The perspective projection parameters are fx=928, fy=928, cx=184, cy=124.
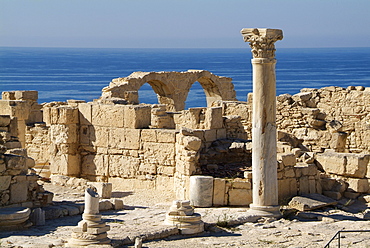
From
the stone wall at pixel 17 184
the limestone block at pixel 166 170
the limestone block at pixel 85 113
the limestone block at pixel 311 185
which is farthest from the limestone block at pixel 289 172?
the limestone block at pixel 85 113

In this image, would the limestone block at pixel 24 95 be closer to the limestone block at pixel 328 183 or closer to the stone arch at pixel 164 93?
the stone arch at pixel 164 93

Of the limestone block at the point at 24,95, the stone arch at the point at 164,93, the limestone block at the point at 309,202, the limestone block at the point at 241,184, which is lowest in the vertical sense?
the limestone block at the point at 309,202

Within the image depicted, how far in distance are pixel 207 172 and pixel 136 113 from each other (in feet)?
7.70

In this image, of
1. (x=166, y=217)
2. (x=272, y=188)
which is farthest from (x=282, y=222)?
(x=166, y=217)

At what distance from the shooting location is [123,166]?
816 inches

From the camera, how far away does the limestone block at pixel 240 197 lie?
1789 centimetres

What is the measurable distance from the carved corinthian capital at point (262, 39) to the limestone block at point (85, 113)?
5.49 metres

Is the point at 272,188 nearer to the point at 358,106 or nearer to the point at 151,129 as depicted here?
the point at 151,129

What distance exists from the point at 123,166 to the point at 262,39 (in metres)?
5.39

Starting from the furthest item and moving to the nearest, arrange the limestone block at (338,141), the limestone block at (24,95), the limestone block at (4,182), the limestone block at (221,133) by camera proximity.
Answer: the limestone block at (24,95), the limestone block at (338,141), the limestone block at (221,133), the limestone block at (4,182)

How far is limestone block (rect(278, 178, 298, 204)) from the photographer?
1836cm

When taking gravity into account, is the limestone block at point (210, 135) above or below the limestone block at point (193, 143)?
above

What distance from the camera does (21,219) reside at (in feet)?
49.7

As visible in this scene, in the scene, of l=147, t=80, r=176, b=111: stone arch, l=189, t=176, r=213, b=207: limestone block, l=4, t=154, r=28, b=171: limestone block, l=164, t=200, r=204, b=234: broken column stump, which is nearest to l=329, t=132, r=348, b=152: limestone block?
l=189, t=176, r=213, b=207: limestone block
